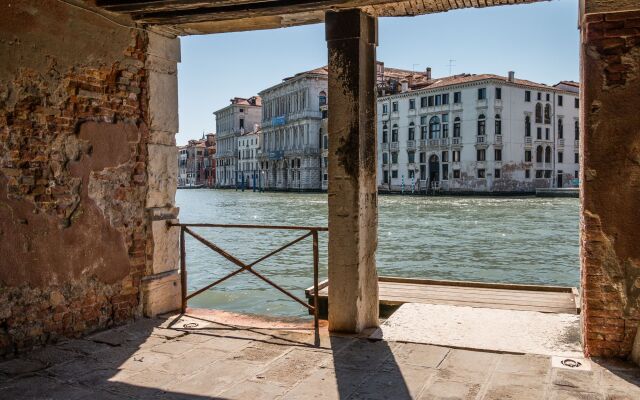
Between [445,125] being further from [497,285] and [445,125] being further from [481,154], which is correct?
[497,285]

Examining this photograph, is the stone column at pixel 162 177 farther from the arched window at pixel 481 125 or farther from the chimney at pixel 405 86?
the chimney at pixel 405 86

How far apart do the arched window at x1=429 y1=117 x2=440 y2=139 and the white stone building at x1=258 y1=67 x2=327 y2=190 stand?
14.6 meters

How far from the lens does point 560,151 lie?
50.4 meters

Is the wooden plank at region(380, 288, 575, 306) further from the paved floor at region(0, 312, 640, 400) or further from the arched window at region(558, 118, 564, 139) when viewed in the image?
the arched window at region(558, 118, 564, 139)

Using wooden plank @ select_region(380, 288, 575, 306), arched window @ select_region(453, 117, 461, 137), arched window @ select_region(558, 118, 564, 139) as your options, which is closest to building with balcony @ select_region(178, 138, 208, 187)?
arched window @ select_region(453, 117, 461, 137)

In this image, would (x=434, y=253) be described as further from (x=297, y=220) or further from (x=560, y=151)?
(x=560, y=151)

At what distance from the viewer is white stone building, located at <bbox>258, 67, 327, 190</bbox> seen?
64.4 meters

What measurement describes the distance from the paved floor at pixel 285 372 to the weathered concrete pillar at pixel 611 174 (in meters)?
0.32

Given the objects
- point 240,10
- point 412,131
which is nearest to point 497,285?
point 240,10

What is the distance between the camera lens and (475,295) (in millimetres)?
6402

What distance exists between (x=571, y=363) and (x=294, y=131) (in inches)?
2575

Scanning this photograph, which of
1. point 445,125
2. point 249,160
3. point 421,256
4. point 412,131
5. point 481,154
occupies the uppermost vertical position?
point 445,125

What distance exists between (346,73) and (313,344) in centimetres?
208

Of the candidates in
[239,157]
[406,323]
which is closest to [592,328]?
[406,323]
